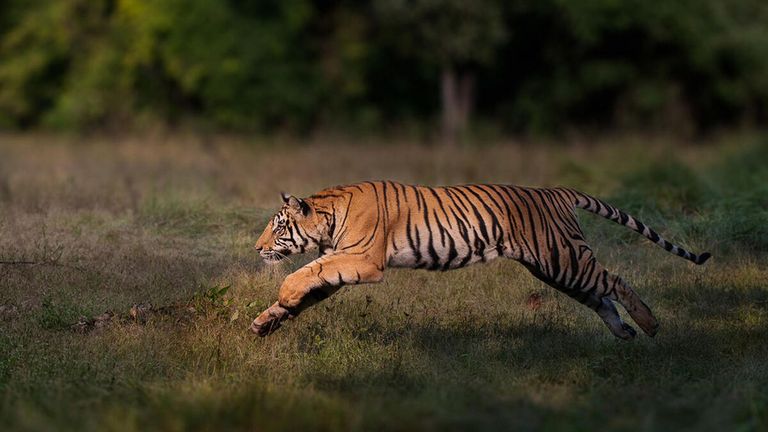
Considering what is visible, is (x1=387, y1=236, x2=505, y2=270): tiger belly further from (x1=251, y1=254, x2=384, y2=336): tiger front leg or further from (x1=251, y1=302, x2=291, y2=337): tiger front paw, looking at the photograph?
(x1=251, y1=302, x2=291, y2=337): tiger front paw

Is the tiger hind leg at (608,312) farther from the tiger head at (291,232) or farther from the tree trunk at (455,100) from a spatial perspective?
the tree trunk at (455,100)

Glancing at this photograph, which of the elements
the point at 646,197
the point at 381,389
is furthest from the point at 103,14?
the point at 381,389

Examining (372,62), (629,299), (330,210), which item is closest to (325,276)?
(330,210)

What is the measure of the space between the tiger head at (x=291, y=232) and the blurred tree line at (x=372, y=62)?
19797 millimetres

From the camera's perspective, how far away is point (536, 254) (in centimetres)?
859

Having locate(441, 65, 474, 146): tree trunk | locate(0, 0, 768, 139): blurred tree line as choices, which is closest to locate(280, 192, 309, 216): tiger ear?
locate(0, 0, 768, 139): blurred tree line

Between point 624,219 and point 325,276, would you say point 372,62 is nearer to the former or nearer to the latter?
point 624,219

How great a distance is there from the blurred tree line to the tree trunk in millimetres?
59

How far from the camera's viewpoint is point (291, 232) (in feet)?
28.1

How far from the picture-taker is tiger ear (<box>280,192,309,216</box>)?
8414 mm

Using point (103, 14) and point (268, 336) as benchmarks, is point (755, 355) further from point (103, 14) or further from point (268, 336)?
point (103, 14)

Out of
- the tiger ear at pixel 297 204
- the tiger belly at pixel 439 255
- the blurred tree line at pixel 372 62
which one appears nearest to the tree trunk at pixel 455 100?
the blurred tree line at pixel 372 62

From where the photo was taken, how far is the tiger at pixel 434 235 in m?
8.41

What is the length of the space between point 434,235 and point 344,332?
3.73 ft
